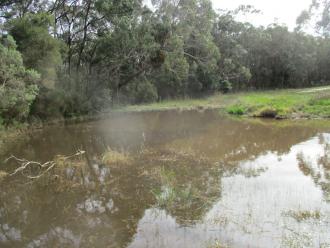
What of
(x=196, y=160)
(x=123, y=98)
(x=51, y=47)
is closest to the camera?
(x=196, y=160)

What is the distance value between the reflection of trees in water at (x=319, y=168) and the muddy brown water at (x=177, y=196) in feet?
0.09

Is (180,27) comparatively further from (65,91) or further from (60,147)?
(60,147)

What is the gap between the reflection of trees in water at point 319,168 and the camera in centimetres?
953

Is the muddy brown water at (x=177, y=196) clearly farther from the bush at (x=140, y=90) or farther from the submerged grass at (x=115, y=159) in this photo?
the bush at (x=140, y=90)

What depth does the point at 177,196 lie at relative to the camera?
8898mm

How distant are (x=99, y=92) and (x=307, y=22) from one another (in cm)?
3923

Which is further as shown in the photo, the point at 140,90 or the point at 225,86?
the point at 225,86

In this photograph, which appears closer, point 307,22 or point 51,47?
point 51,47

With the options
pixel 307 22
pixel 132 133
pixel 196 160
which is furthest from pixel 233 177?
pixel 307 22

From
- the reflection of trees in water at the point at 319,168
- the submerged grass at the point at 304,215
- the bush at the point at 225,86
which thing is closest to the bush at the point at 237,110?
the reflection of trees in water at the point at 319,168

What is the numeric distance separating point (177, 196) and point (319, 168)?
5.00m

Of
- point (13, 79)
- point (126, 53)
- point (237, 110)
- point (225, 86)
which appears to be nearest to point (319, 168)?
point (13, 79)

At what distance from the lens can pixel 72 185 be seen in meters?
10.3

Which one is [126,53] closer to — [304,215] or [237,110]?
[237,110]
